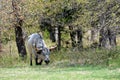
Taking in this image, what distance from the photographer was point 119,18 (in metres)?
19.8

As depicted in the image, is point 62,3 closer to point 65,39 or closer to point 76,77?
point 65,39

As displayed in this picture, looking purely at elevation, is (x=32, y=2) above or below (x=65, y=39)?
above

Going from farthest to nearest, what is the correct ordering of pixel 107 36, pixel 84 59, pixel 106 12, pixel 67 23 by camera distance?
1. pixel 67 23
2. pixel 107 36
3. pixel 84 59
4. pixel 106 12

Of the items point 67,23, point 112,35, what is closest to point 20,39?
point 67,23

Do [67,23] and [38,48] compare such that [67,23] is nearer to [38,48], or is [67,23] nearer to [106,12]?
[38,48]

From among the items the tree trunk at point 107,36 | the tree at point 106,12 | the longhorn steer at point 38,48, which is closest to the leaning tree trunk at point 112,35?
the tree trunk at point 107,36

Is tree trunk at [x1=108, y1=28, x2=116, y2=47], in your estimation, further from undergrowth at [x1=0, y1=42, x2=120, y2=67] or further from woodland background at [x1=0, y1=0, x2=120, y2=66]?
undergrowth at [x1=0, y1=42, x2=120, y2=67]

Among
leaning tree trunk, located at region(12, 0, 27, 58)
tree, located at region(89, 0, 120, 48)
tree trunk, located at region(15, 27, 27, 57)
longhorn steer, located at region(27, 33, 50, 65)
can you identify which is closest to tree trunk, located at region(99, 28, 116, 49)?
tree, located at region(89, 0, 120, 48)

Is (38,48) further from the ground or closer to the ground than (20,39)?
further from the ground

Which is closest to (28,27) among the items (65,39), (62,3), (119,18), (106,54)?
(62,3)

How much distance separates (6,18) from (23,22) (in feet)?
8.66

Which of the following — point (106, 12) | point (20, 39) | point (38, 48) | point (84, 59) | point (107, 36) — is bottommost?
point (84, 59)

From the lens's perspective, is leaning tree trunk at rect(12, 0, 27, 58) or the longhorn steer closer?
the longhorn steer

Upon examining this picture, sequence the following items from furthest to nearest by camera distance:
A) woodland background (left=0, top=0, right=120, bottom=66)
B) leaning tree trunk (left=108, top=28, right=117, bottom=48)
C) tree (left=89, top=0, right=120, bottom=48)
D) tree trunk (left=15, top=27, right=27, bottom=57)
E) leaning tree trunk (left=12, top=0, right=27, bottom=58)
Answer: tree trunk (left=15, top=27, right=27, bottom=57) → leaning tree trunk (left=12, top=0, right=27, bottom=58) → leaning tree trunk (left=108, top=28, right=117, bottom=48) → woodland background (left=0, top=0, right=120, bottom=66) → tree (left=89, top=0, right=120, bottom=48)
